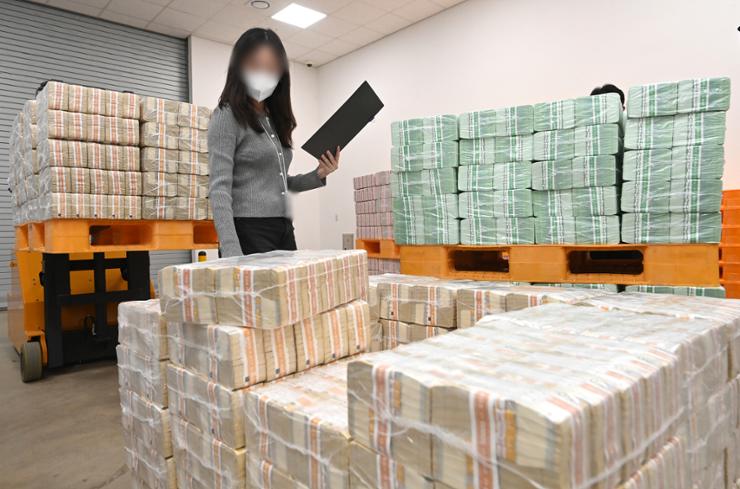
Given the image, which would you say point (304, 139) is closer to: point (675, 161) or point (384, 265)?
point (384, 265)

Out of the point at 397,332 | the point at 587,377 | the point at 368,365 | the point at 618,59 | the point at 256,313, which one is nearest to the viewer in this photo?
the point at 587,377

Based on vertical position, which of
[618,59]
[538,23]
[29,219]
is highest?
[538,23]

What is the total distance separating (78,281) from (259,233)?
3771 mm

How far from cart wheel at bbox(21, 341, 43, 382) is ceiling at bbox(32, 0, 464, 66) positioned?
6.13 m

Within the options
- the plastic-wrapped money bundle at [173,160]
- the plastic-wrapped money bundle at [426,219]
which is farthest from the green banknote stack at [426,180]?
the plastic-wrapped money bundle at [173,160]

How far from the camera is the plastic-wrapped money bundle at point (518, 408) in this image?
2.69ft

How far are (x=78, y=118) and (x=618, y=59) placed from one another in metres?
6.47

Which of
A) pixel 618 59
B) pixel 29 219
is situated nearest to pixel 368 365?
pixel 29 219

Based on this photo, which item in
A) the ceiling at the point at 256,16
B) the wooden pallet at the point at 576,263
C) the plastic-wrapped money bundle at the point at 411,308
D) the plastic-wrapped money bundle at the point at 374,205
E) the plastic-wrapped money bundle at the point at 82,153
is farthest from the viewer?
the ceiling at the point at 256,16

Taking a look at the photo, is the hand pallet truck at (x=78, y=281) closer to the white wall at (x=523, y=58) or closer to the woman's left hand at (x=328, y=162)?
the woman's left hand at (x=328, y=162)

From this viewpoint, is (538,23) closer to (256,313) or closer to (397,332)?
(397,332)

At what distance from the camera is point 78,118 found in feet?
13.9

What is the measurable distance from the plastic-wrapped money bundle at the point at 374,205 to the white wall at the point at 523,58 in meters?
2.39

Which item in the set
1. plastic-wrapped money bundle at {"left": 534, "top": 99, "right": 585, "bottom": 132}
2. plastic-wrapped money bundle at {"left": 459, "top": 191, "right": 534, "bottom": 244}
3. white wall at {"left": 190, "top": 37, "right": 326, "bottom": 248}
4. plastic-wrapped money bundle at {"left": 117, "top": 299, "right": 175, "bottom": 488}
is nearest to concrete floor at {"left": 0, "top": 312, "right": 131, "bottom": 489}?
plastic-wrapped money bundle at {"left": 117, "top": 299, "right": 175, "bottom": 488}
